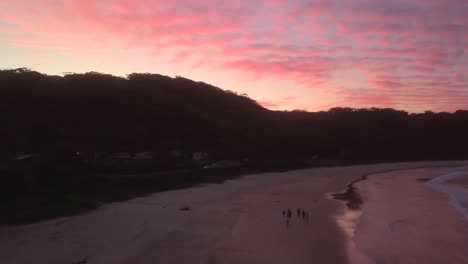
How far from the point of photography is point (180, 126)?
7081 cm

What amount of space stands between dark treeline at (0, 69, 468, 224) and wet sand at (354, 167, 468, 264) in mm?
18797

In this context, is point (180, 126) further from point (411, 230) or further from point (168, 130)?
point (411, 230)

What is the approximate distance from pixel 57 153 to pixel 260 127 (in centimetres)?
6187

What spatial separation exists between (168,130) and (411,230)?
157ft

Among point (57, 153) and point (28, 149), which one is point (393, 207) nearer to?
point (57, 153)

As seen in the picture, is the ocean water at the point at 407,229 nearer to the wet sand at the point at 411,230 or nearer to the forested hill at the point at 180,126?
the wet sand at the point at 411,230

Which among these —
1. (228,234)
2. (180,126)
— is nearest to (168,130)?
(180,126)

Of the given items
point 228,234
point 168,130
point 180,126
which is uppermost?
point 180,126

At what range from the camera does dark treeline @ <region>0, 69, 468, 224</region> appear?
4547 centimetres

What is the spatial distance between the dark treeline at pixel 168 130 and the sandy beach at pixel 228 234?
7040 millimetres

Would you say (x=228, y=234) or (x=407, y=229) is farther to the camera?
(x=407, y=229)

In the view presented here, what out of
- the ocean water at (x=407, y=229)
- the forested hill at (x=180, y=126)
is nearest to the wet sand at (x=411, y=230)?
the ocean water at (x=407, y=229)

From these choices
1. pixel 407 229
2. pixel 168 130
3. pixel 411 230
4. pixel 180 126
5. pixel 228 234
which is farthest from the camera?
pixel 180 126

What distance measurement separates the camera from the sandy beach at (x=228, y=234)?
16422 millimetres
